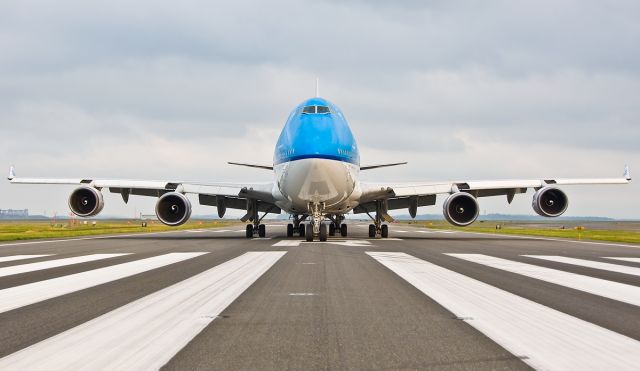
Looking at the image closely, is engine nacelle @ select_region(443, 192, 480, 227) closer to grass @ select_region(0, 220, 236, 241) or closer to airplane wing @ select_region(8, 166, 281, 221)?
airplane wing @ select_region(8, 166, 281, 221)

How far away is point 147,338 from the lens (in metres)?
4.25

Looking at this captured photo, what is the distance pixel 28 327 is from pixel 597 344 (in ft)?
14.9

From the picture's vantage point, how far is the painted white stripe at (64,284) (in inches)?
245

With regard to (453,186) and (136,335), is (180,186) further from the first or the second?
(136,335)

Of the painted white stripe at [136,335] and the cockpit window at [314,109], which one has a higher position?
the cockpit window at [314,109]

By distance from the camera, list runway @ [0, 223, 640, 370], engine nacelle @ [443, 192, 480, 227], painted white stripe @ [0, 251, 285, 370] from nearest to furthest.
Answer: painted white stripe @ [0, 251, 285, 370], runway @ [0, 223, 640, 370], engine nacelle @ [443, 192, 480, 227]

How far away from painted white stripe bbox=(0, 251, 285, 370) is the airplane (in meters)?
12.7

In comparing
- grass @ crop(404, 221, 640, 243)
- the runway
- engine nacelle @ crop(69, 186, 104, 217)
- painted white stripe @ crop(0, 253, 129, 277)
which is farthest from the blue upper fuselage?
A: grass @ crop(404, 221, 640, 243)

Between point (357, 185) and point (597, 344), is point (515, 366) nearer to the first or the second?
point (597, 344)

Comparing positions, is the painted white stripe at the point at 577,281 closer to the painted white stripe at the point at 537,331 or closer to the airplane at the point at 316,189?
the painted white stripe at the point at 537,331

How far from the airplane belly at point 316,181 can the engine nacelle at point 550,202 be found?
7.95m

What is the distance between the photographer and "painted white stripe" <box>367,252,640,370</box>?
143 inches

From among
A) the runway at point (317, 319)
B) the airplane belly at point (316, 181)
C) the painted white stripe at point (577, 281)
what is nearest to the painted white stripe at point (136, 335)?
the runway at point (317, 319)

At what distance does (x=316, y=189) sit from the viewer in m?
19.9
